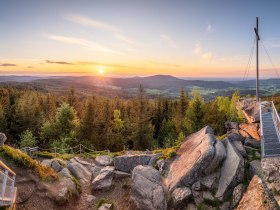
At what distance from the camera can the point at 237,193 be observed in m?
16.1

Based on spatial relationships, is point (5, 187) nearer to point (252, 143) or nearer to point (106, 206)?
point (106, 206)

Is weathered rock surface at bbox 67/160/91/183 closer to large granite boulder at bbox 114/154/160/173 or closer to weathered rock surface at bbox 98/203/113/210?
large granite boulder at bbox 114/154/160/173

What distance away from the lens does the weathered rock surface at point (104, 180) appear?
20.4m

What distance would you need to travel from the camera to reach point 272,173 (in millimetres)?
16094

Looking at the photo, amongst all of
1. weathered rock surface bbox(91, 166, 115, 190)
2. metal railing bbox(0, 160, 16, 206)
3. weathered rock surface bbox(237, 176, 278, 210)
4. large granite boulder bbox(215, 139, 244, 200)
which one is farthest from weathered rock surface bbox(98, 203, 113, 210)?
weathered rock surface bbox(237, 176, 278, 210)

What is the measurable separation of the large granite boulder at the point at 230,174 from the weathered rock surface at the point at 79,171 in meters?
10.9

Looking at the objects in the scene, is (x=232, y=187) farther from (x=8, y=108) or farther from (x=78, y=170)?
(x=8, y=108)

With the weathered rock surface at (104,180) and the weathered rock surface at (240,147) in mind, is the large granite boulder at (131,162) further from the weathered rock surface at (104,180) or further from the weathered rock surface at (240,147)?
the weathered rock surface at (240,147)

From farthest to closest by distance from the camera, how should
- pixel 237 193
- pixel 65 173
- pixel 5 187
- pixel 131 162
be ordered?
1. pixel 131 162
2. pixel 65 173
3. pixel 237 193
4. pixel 5 187

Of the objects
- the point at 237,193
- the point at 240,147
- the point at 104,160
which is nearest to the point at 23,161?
the point at 104,160

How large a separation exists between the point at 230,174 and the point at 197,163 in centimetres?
229

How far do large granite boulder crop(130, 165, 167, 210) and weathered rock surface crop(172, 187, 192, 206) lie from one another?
73 cm

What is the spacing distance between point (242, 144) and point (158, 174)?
24.1 feet

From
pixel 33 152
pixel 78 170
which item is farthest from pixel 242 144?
pixel 33 152
